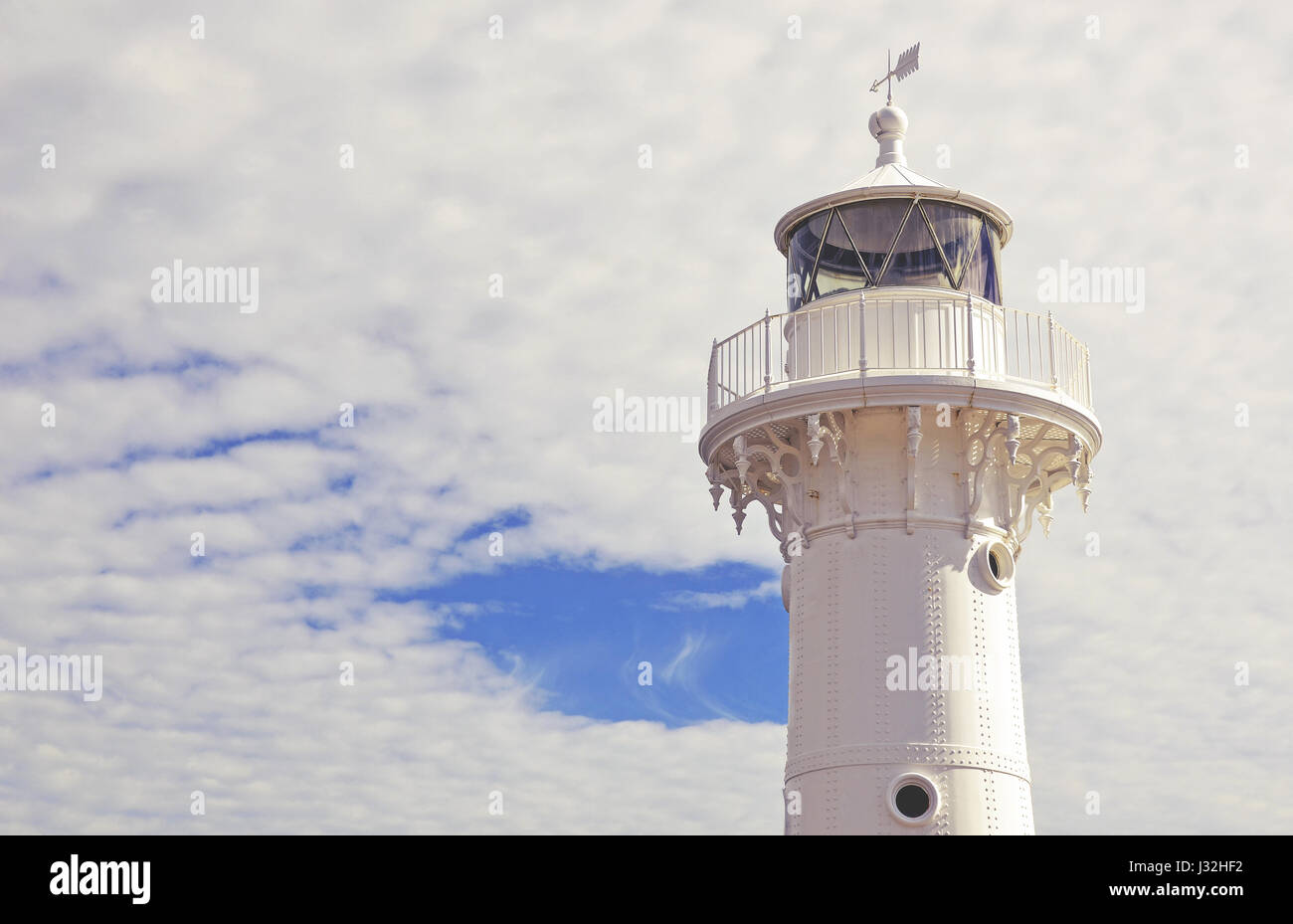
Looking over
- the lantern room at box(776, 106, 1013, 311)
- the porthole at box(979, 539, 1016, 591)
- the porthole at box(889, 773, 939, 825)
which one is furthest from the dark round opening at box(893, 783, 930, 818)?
the lantern room at box(776, 106, 1013, 311)

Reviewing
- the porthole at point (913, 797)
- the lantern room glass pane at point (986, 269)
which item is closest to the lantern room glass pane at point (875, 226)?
the lantern room glass pane at point (986, 269)

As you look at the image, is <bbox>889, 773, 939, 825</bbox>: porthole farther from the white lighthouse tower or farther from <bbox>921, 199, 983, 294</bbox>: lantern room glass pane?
<bbox>921, 199, 983, 294</bbox>: lantern room glass pane

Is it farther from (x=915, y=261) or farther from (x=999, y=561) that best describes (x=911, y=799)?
(x=915, y=261)

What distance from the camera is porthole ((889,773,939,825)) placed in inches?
974

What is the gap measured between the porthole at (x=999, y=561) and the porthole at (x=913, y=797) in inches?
120

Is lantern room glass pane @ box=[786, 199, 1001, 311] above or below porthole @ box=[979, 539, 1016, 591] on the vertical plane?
above

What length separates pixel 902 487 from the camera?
85.9ft

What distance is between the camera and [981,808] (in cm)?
2492

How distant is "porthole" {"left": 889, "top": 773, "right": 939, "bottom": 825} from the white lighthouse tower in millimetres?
24

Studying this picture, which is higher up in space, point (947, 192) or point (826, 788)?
point (947, 192)

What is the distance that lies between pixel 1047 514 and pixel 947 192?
4.79 metres

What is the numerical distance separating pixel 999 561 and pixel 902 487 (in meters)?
1.72
